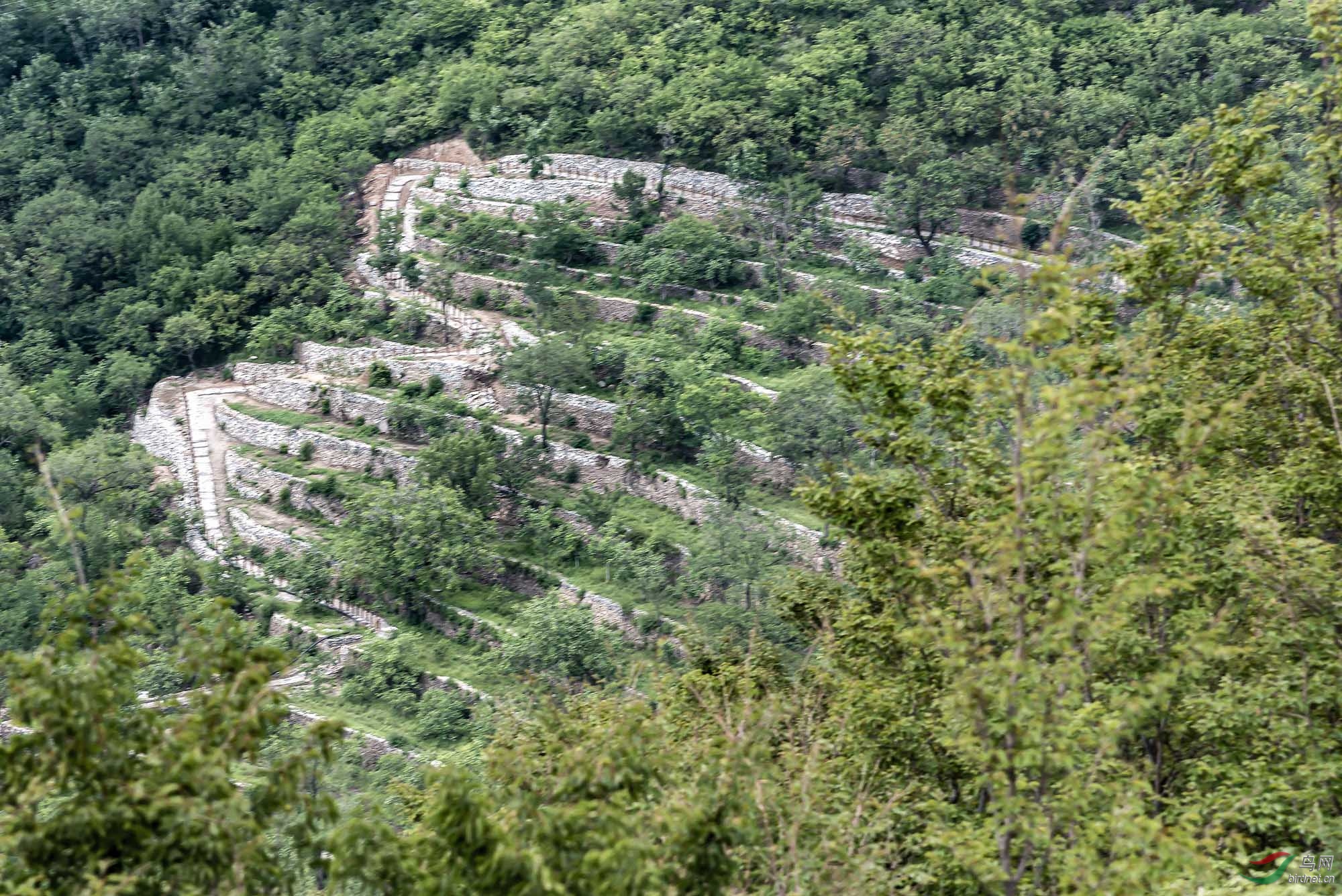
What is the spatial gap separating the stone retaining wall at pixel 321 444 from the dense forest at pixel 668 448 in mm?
109

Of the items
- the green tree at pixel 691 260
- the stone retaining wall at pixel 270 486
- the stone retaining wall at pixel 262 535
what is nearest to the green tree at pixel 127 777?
the stone retaining wall at pixel 262 535

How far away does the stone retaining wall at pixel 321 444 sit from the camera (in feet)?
101

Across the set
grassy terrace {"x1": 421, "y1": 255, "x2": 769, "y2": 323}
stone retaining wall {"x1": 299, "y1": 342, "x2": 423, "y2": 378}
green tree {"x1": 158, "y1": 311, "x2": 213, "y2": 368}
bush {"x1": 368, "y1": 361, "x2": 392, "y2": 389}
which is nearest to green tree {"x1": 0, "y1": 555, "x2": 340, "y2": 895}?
grassy terrace {"x1": 421, "y1": 255, "x2": 769, "y2": 323}

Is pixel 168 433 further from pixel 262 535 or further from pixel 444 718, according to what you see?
pixel 444 718

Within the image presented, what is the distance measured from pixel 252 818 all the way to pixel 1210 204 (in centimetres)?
2850

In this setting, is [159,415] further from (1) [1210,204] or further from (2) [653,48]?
(1) [1210,204]

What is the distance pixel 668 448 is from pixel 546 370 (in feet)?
11.1

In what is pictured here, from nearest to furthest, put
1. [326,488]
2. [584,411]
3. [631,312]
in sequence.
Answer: [326,488], [584,411], [631,312]

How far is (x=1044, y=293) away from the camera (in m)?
8.03
